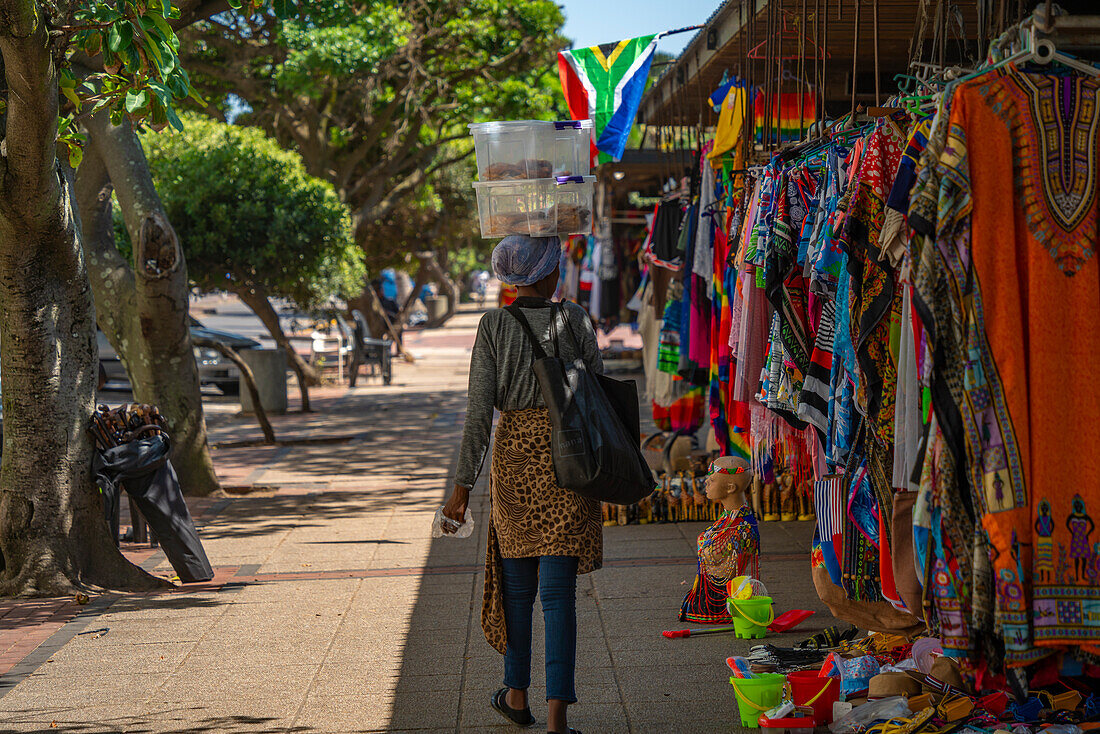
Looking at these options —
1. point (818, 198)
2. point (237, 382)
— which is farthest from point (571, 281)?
point (818, 198)

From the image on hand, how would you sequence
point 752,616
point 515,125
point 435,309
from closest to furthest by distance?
1. point 515,125
2. point 752,616
3. point 435,309

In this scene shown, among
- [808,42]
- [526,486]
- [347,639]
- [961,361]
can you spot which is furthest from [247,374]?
[961,361]

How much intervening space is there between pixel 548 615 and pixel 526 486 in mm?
467

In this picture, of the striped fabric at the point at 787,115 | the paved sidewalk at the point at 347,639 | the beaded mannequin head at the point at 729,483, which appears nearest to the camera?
the paved sidewalk at the point at 347,639

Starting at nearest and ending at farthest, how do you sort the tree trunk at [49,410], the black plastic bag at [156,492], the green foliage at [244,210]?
the tree trunk at [49,410]
the black plastic bag at [156,492]
the green foliage at [244,210]

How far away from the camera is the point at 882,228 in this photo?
3490 millimetres

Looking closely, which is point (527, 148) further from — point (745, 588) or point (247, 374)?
point (247, 374)

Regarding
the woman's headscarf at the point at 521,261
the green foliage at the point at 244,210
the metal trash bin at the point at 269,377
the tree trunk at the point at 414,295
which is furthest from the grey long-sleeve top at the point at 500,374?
the tree trunk at the point at 414,295

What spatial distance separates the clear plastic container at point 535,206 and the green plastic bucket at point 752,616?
1.85m

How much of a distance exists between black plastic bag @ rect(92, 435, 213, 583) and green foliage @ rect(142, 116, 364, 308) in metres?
8.33

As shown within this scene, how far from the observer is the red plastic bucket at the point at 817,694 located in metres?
3.88

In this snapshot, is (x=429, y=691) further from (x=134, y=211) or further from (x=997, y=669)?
(x=134, y=211)

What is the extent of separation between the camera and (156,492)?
6293 mm

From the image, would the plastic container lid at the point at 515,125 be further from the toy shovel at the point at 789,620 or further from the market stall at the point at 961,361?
the toy shovel at the point at 789,620
